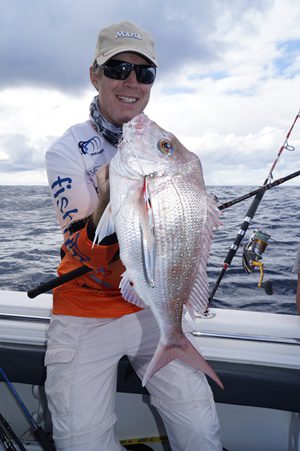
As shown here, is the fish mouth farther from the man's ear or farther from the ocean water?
the ocean water

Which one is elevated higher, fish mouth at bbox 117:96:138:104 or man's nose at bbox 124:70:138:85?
man's nose at bbox 124:70:138:85

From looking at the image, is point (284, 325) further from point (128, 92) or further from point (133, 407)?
point (128, 92)

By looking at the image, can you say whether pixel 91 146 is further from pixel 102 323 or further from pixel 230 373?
pixel 230 373

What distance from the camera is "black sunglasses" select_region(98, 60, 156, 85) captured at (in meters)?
2.44

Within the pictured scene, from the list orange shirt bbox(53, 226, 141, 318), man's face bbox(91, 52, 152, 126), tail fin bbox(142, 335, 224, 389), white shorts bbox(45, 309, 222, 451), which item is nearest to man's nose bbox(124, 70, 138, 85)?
man's face bbox(91, 52, 152, 126)

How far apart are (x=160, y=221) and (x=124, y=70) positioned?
133 centimetres

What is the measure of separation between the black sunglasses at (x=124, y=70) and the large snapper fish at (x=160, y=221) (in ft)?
3.00

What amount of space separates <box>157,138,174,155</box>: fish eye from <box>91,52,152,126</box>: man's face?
3.35 ft

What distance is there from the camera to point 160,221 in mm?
1587

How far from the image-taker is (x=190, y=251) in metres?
1.67

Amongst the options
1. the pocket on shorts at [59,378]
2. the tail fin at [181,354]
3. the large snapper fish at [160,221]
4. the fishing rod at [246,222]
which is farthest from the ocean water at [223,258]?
the large snapper fish at [160,221]

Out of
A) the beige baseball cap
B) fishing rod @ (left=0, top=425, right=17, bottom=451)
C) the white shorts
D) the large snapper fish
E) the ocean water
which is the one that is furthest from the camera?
the ocean water

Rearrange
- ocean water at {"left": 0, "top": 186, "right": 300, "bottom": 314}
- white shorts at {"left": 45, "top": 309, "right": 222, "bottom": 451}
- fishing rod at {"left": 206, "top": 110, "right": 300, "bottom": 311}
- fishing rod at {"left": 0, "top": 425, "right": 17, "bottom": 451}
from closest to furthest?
white shorts at {"left": 45, "top": 309, "right": 222, "bottom": 451}
fishing rod at {"left": 0, "top": 425, "right": 17, "bottom": 451}
fishing rod at {"left": 206, "top": 110, "right": 300, "bottom": 311}
ocean water at {"left": 0, "top": 186, "right": 300, "bottom": 314}

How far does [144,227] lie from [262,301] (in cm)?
383
